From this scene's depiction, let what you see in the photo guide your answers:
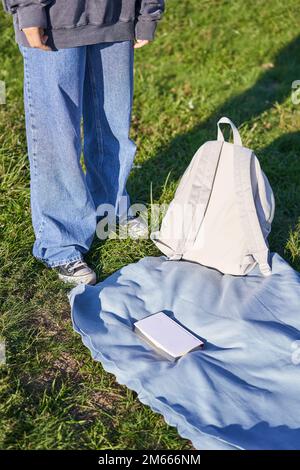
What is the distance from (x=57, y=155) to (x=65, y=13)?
63cm

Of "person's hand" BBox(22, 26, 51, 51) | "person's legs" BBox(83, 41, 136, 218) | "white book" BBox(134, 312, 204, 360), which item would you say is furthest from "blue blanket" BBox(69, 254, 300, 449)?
"person's hand" BBox(22, 26, 51, 51)

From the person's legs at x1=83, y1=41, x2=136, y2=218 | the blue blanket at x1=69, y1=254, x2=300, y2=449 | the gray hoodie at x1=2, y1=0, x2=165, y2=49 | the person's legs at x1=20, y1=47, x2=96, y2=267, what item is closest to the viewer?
the blue blanket at x1=69, y1=254, x2=300, y2=449

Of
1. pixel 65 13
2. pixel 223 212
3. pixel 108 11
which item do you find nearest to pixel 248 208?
pixel 223 212

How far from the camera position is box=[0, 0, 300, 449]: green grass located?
2783 mm

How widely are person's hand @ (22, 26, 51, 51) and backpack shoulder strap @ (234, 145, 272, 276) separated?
104 cm

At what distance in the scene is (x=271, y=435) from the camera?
2682 millimetres

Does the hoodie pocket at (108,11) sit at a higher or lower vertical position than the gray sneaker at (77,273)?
higher

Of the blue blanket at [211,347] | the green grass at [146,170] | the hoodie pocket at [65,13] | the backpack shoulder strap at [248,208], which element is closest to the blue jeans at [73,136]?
the hoodie pocket at [65,13]

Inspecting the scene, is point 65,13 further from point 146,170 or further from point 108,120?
point 146,170

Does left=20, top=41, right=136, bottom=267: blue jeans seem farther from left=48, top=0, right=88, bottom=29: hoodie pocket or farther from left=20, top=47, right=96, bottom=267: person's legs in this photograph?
left=48, top=0, right=88, bottom=29: hoodie pocket

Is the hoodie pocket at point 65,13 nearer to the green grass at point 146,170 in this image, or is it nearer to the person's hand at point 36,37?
the person's hand at point 36,37

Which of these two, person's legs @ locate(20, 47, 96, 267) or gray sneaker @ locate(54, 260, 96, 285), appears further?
gray sneaker @ locate(54, 260, 96, 285)

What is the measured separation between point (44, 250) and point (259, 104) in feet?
8.04

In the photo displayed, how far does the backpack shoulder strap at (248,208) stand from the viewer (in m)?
3.43
